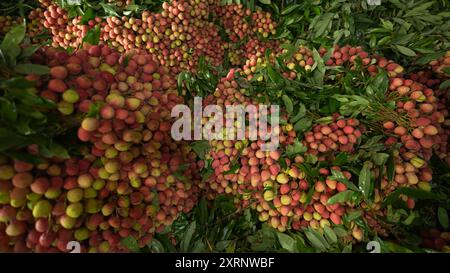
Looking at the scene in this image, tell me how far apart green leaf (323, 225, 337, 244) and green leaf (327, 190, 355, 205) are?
128mm

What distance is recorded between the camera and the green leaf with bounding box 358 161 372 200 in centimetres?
104

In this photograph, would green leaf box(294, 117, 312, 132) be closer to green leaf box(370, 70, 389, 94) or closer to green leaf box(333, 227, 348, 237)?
green leaf box(370, 70, 389, 94)

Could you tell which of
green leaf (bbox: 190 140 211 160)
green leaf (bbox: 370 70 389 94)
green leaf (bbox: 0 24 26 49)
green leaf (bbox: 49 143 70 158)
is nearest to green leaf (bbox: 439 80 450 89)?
green leaf (bbox: 370 70 389 94)

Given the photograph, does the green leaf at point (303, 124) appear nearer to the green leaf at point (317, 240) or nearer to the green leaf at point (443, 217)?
the green leaf at point (317, 240)

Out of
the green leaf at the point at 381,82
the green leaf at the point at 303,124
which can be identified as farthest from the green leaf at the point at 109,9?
the green leaf at the point at 381,82

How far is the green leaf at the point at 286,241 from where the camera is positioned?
118 cm

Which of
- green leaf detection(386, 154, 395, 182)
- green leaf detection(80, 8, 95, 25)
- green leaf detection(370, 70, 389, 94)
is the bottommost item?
green leaf detection(386, 154, 395, 182)

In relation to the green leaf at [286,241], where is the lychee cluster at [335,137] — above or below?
above

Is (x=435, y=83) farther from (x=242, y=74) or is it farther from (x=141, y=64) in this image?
(x=141, y=64)

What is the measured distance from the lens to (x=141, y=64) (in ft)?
3.59

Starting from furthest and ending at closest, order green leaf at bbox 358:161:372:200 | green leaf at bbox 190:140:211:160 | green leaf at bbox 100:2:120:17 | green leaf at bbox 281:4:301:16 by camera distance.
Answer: green leaf at bbox 281:4:301:16 → green leaf at bbox 100:2:120:17 → green leaf at bbox 190:140:211:160 → green leaf at bbox 358:161:372:200

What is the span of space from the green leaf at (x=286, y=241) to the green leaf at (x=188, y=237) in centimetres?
38

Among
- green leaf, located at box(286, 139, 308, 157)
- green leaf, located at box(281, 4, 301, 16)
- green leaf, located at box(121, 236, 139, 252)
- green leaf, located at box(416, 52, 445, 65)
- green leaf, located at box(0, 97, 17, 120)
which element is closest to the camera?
green leaf, located at box(0, 97, 17, 120)
